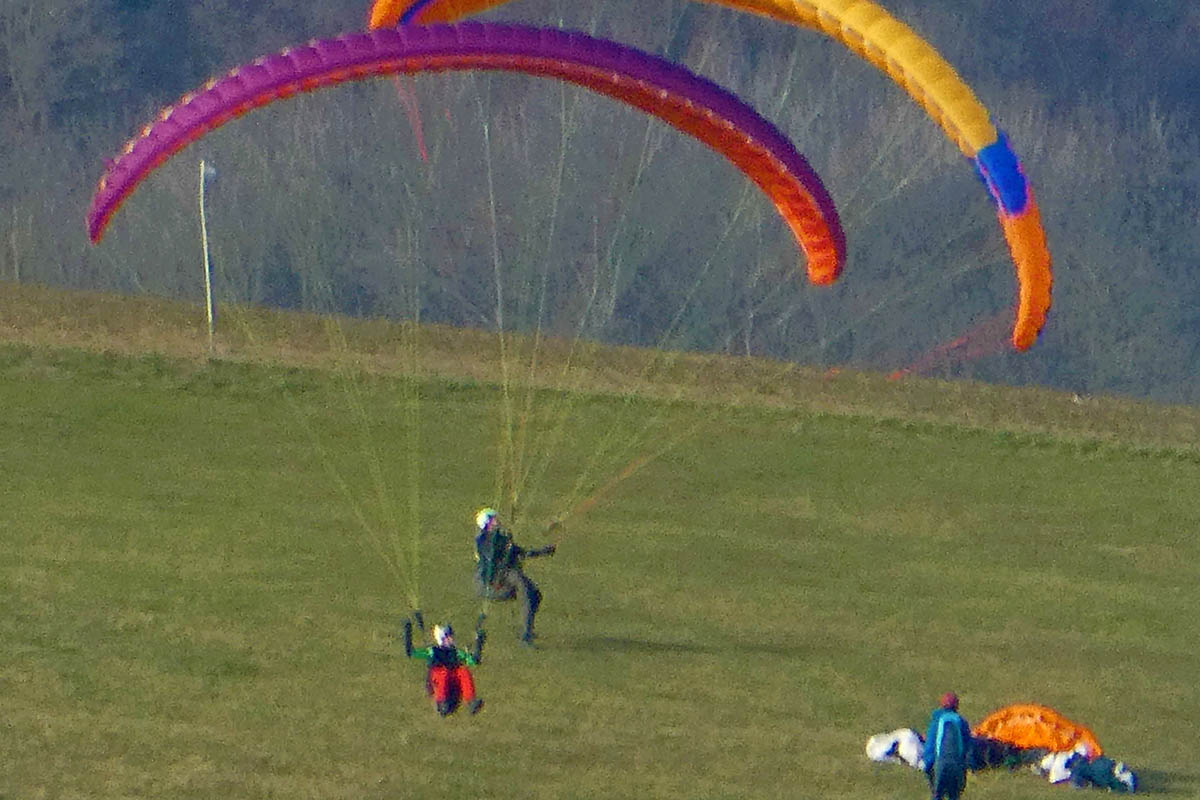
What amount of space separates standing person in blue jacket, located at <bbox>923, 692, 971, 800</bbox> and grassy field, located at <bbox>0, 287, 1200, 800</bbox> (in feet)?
3.99

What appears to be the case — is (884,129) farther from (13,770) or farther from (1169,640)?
(13,770)

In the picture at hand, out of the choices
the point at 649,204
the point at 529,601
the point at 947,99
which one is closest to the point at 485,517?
the point at 529,601

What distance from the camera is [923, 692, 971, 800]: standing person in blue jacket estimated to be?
14.1 meters

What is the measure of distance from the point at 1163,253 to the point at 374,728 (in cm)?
4957

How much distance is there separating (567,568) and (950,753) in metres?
9.33

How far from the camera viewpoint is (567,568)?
23.0m

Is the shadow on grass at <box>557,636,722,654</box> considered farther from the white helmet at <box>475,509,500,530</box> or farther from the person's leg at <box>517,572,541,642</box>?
the white helmet at <box>475,509,500,530</box>

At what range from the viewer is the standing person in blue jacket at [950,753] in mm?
14094

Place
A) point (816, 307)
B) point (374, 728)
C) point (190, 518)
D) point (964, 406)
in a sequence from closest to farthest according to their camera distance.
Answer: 1. point (374, 728)
2. point (190, 518)
3. point (964, 406)
4. point (816, 307)

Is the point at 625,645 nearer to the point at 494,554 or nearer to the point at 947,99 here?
the point at 494,554

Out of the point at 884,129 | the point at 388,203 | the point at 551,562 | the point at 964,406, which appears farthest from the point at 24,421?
the point at 884,129

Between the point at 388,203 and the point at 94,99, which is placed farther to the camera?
the point at 94,99

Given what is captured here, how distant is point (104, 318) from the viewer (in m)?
34.7

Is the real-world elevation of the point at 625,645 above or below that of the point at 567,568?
below
